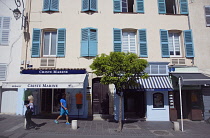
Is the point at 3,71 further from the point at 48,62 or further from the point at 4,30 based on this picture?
the point at 48,62

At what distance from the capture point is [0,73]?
11602mm

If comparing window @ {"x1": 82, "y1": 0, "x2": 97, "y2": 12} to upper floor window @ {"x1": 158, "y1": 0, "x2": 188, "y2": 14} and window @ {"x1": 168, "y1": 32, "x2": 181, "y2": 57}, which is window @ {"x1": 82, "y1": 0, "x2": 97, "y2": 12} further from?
window @ {"x1": 168, "y1": 32, "x2": 181, "y2": 57}

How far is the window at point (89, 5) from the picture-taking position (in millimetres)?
11859

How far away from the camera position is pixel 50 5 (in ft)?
39.1

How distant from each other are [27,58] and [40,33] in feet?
6.68

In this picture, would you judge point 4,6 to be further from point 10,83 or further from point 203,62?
point 203,62

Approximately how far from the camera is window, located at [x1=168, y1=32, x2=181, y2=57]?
487 inches

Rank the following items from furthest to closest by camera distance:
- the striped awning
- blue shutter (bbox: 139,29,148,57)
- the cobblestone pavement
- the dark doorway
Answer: blue shutter (bbox: 139,29,148,57) → the dark doorway → the striped awning → the cobblestone pavement

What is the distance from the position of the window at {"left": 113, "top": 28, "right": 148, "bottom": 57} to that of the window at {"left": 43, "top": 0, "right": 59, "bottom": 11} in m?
4.70

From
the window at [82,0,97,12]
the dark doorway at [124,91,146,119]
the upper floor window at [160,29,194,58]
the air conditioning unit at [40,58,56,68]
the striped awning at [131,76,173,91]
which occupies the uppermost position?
the window at [82,0,97,12]

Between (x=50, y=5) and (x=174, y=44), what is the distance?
9841 millimetres

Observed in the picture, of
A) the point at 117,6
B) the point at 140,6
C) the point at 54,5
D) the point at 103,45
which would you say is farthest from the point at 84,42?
the point at 140,6

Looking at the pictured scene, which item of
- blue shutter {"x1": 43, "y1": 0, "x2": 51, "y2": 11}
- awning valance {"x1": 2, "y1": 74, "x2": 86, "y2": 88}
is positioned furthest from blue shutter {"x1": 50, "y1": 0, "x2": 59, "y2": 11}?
awning valance {"x1": 2, "y1": 74, "x2": 86, "y2": 88}

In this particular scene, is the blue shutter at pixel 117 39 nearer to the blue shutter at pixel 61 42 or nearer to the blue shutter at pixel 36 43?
the blue shutter at pixel 61 42
